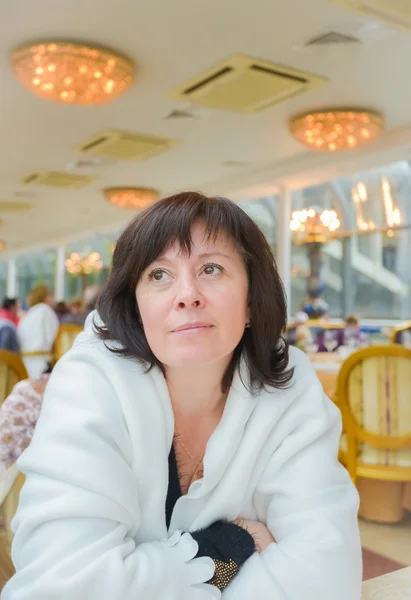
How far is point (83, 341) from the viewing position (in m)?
1.02

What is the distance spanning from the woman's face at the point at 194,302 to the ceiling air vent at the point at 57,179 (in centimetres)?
792

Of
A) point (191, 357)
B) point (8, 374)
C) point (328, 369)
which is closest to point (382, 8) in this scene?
point (328, 369)

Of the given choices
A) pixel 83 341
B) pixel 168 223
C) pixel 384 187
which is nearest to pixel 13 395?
pixel 83 341

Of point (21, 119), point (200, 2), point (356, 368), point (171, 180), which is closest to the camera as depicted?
point (356, 368)

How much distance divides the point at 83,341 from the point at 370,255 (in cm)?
833

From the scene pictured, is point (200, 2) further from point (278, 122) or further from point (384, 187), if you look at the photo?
point (384, 187)

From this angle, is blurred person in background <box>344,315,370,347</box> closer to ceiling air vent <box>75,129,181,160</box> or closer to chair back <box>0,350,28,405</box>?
ceiling air vent <box>75,129,181,160</box>

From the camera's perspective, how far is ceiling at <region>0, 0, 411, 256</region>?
12.0 ft

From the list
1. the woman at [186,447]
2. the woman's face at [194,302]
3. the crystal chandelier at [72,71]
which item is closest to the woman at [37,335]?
the crystal chandelier at [72,71]

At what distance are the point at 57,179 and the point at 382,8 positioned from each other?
20.7ft

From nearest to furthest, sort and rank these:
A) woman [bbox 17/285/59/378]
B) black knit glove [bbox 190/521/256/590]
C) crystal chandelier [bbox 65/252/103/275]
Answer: black knit glove [bbox 190/521/256/590]
woman [bbox 17/285/59/378]
crystal chandelier [bbox 65/252/103/275]

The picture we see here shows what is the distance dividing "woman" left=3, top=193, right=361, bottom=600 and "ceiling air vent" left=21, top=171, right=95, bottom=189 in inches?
311

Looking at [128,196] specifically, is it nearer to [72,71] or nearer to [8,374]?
[72,71]

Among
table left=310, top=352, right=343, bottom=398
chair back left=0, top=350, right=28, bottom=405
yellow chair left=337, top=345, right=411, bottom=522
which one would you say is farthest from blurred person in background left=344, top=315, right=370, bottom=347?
chair back left=0, top=350, right=28, bottom=405
